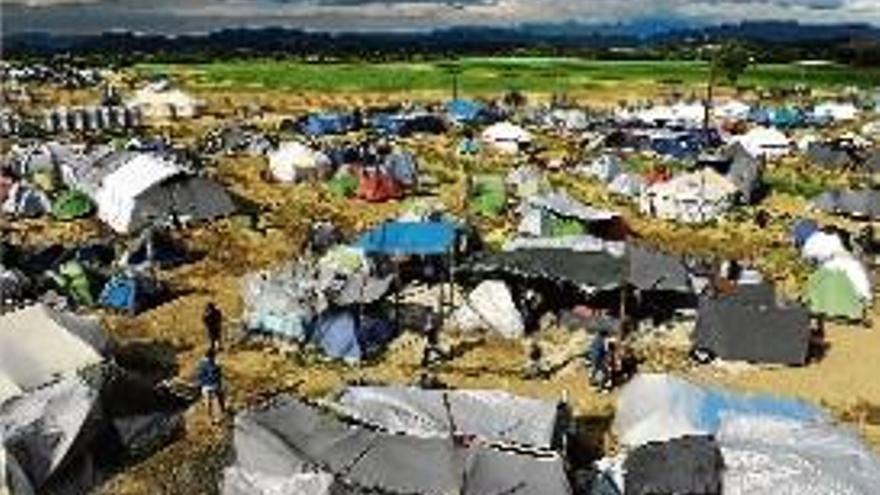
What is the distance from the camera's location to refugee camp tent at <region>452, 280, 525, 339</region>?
113 ft

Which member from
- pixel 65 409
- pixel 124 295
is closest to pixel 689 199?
pixel 124 295

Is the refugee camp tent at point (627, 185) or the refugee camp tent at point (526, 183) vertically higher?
the refugee camp tent at point (526, 183)

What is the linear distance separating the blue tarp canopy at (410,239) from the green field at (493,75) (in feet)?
316

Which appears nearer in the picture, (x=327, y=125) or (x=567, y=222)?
(x=567, y=222)

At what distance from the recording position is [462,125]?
9175 centimetres

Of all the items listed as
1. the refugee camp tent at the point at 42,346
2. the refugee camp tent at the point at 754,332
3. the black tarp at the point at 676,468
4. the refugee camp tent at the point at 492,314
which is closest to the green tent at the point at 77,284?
the refugee camp tent at the point at 42,346

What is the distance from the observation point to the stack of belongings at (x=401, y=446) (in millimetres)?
21109

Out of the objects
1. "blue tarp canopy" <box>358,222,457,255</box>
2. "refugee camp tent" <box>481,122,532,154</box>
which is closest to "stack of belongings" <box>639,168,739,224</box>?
"blue tarp canopy" <box>358,222,457,255</box>

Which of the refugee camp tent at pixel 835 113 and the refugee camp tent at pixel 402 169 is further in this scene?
the refugee camp tent at pixel 835 113

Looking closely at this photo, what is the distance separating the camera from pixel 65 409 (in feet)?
79.7

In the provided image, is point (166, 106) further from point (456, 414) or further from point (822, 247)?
point (456, 414)

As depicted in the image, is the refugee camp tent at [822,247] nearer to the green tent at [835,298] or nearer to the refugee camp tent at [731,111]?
the green tent at [835,298]

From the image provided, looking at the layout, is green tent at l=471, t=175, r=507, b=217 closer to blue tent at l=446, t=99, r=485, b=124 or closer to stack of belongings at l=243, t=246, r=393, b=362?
stack of belongings at l=243, t=246, r=393, b=362

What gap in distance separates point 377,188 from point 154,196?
11.9 metres
